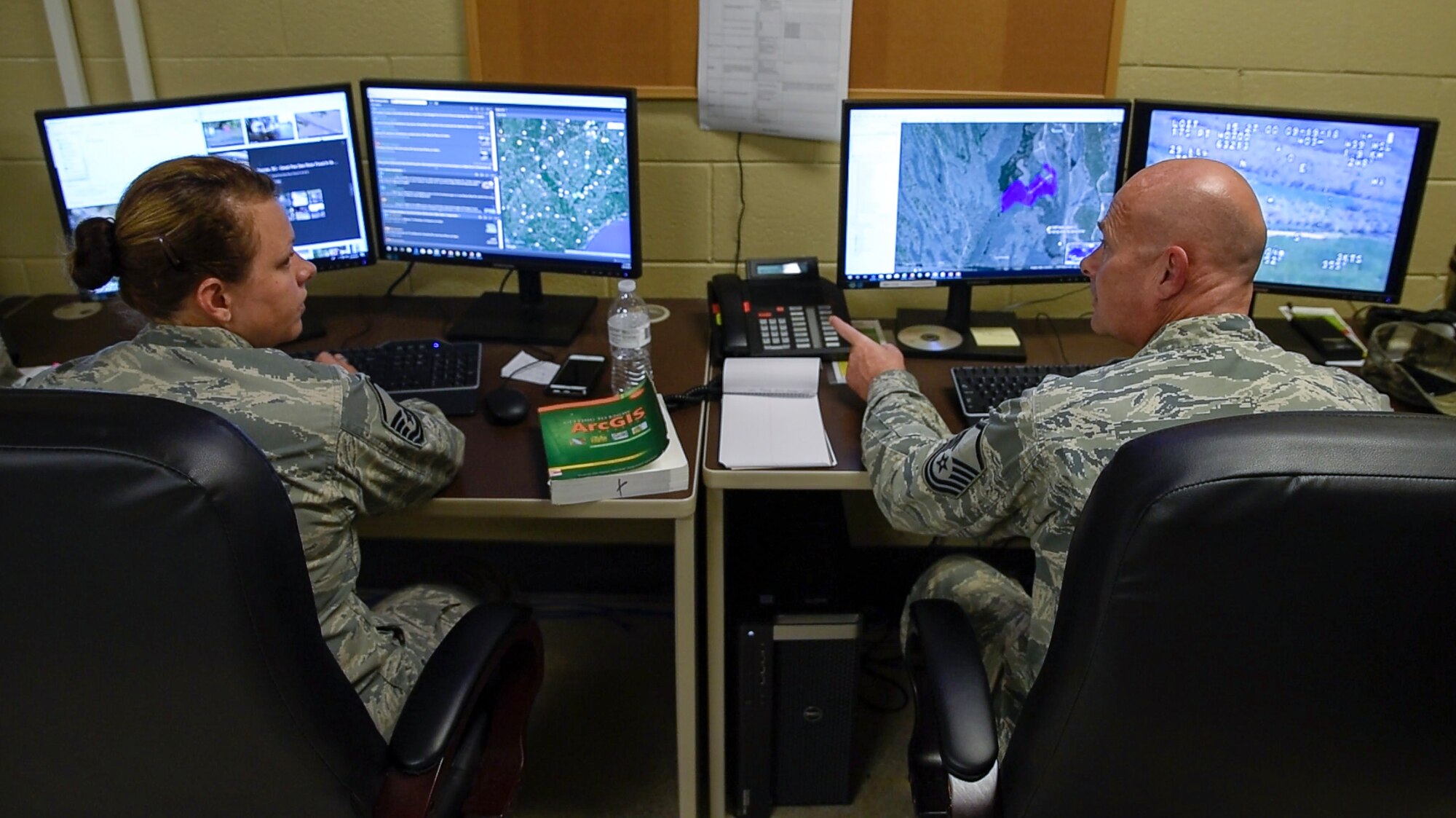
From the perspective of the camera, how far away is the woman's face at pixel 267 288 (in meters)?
1.41

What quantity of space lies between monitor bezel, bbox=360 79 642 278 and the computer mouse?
Answer: 0.37m

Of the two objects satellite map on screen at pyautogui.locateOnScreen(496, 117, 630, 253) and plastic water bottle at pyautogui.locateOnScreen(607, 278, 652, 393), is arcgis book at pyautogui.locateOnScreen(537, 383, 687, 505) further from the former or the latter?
satellite map on screen at pyautogui.locateOnScreen(496, 117, 630, 253)

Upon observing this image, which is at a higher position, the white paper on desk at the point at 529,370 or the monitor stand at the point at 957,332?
the monitor stand at the point at 957,332

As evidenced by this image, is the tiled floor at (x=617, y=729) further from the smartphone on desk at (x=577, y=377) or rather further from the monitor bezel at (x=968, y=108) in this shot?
the monitor bezel at (x=968, y=108)

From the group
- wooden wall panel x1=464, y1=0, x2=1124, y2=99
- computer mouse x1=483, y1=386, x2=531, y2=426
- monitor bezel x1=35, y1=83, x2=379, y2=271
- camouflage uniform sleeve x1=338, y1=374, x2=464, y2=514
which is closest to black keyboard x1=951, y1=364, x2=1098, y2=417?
wooden wall panel x1=464, y1=0, x2=1124, y2=99

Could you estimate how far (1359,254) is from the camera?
196 cm

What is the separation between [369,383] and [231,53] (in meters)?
1.15

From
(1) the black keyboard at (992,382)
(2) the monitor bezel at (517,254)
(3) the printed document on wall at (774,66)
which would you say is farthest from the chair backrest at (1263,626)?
(3) the printed document on wall at (774,66)

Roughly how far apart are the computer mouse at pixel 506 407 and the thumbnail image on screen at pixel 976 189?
658 millimetres

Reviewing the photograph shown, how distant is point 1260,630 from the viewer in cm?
91

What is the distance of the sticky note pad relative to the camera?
6.78 ft

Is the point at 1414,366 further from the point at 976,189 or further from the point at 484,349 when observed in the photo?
the point at 484,349

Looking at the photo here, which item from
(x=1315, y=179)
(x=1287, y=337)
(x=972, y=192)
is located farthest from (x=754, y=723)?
(x=1315, y=179)

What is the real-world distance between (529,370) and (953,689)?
989mm
